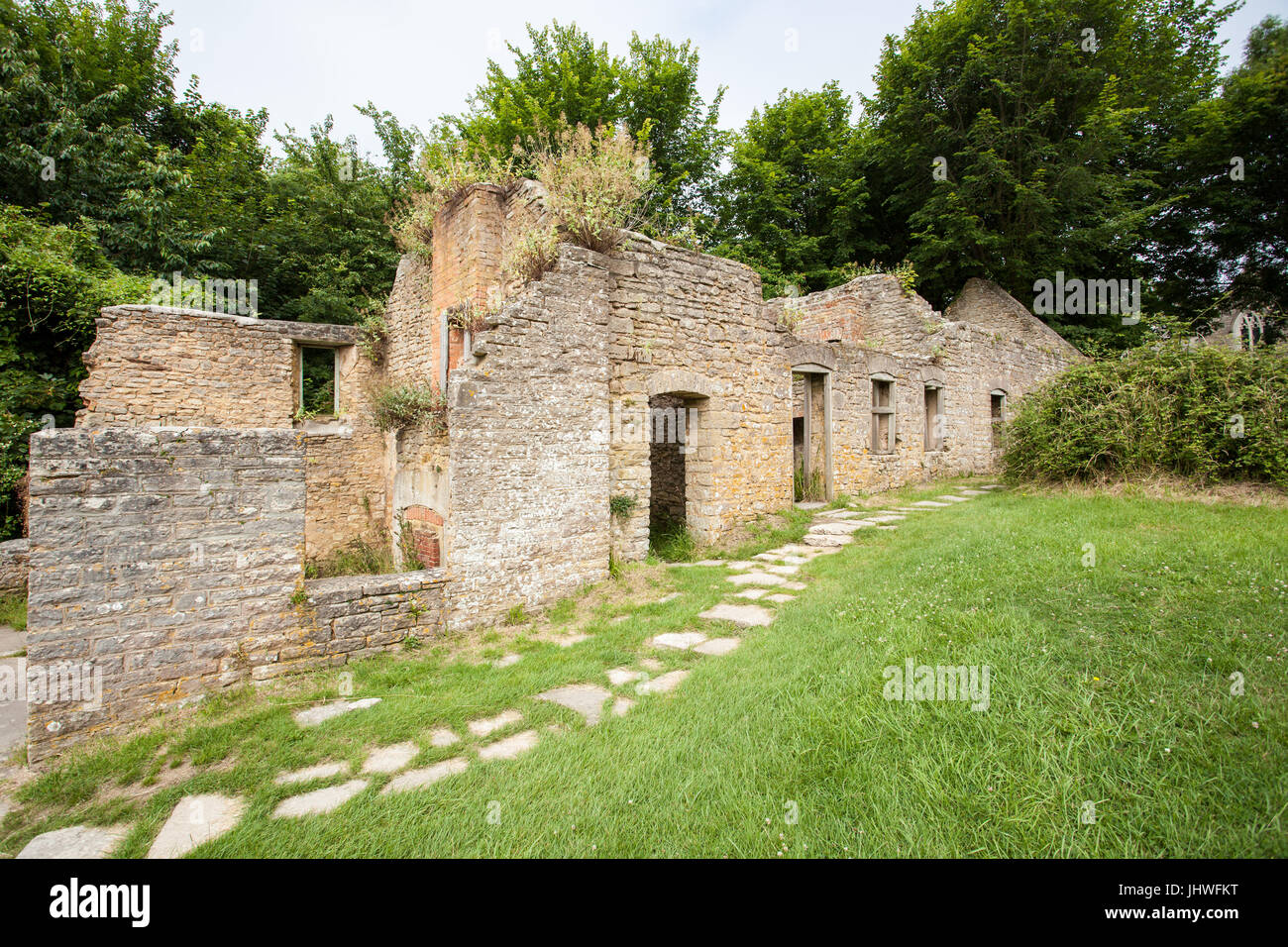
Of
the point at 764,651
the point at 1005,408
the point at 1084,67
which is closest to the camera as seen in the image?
the point at 764,651

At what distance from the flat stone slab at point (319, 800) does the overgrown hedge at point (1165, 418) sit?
10.4m

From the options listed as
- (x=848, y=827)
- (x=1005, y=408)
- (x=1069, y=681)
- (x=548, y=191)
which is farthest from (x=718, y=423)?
(x=1005, y=408)

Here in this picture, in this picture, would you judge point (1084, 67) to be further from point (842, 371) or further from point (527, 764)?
point (527, 764)

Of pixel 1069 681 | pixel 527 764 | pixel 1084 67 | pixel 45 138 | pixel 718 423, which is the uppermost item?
pixel 1084 67

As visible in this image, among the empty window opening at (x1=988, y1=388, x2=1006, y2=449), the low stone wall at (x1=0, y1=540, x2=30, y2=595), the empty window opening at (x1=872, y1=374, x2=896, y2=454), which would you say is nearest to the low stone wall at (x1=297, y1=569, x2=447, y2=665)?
the low stone wall at (x1=0, y1=540, x2=30, y2=595)

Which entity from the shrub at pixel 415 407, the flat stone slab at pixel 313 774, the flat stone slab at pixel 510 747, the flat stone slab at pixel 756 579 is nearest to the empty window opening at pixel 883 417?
the flat stone slab at pixel 756 579

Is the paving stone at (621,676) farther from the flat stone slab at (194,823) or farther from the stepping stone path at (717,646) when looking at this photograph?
the flat stone slab at (194,823)

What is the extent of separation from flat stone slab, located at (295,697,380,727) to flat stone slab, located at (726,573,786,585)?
12.6 ft

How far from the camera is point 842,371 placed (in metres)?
11.1

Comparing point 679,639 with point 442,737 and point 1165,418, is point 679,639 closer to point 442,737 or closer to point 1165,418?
point 442,737

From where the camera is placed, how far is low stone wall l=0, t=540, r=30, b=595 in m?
7.33

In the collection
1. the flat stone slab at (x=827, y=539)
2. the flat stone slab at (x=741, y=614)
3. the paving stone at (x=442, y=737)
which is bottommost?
the paving stone at (x=442, y=737)

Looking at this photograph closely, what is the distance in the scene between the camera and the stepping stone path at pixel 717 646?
4.41 m
